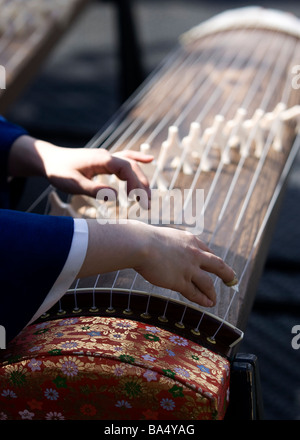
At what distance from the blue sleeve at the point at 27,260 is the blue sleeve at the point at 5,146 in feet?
1.85

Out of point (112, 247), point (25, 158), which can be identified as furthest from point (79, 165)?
point (112, 247)

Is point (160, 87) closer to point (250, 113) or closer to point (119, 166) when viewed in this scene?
point (250, 113)

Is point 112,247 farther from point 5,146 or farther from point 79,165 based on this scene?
point 5,146

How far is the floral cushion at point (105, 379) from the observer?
2.97 ft

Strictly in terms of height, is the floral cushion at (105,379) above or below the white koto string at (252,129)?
below

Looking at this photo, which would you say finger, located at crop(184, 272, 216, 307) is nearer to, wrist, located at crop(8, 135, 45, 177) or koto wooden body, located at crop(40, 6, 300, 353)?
koto wooden body, located at crop(40, 6, 300, 353)

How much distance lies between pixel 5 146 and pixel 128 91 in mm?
1854

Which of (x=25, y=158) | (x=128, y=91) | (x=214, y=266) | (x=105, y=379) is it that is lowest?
(x=105, y=379)

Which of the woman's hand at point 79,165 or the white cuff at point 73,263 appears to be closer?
the white cuff at point 73,263

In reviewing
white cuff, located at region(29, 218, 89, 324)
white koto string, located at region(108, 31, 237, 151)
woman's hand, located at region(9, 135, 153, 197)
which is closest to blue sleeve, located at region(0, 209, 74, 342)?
white cuff, located at region(29, 218, 89, 324)

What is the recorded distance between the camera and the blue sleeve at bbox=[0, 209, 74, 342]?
919mm

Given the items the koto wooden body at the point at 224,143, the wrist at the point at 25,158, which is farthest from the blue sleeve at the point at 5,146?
the koto wooden body at the point at 224,143

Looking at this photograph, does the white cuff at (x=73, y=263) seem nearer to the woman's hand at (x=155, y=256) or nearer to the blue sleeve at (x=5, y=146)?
the woman's hand at (x=155, y=256)

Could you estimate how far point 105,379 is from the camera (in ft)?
2.98
